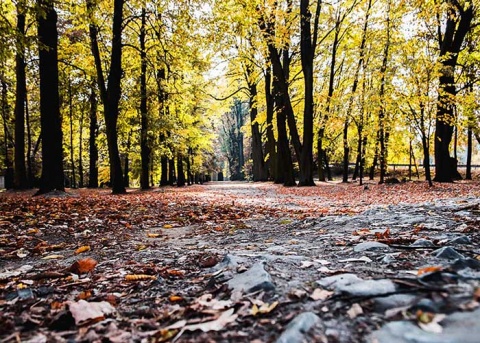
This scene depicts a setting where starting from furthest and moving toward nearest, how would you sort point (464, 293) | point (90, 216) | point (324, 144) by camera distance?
1. point (324, 144)
2. point (90, 216)
3. point (464, 293)

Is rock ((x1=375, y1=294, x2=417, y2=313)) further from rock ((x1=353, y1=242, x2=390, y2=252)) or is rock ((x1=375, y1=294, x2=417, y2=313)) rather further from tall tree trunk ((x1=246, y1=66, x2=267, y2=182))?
tall tree trunk ((x1=246, y1=66, x2=267, y2=182))

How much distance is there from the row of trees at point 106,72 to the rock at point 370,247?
650 centimetres

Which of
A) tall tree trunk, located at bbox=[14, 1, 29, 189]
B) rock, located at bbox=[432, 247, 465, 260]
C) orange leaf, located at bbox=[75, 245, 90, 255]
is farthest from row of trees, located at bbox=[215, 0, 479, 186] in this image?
tall tree trunk, located at bbox=[14, 1, 29, 189]

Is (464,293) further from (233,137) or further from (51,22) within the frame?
(233,137)

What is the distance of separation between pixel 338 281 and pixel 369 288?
8.0 inches

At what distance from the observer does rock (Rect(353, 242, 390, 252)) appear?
105 inches

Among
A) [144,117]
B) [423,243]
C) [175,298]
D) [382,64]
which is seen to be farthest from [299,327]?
[382,64]

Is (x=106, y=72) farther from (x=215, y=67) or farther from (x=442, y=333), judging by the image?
(x=442, y=333)

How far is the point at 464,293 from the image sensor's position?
1494 mm

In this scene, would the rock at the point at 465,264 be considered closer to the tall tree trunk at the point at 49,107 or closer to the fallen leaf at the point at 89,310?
the fallen leaf at the point at 89,310

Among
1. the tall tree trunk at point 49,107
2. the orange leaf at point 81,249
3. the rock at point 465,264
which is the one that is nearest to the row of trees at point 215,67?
the tall tree trunk at point 49,107

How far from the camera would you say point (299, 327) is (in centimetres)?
140

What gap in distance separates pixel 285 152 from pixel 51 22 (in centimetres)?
1216

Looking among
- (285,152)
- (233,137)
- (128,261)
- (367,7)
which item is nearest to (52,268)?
(128,261)
